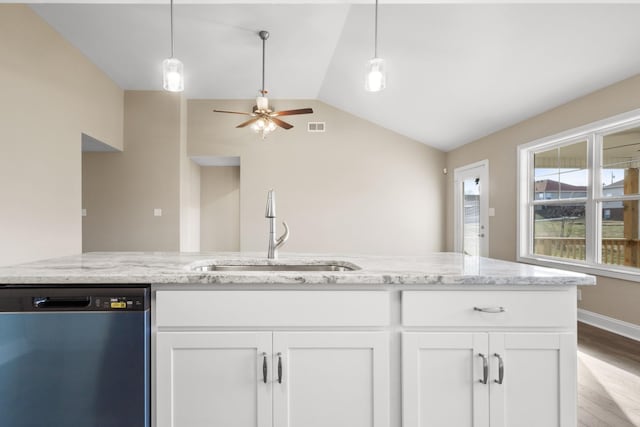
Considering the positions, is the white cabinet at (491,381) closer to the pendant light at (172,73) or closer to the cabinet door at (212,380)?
the cabinet door at (212,380)

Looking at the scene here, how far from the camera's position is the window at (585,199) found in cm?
307

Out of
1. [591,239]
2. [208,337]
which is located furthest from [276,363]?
[591,239]

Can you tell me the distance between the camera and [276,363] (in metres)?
1.20

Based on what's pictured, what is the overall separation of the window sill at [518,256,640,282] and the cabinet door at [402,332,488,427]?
278 cm

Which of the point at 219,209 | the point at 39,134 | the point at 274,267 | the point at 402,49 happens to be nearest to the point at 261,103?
the point at 402,49

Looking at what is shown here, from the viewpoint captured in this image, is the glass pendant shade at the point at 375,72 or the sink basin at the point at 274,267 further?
the glass pendant shade at the point at 375,72

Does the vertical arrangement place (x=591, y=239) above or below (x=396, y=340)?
above

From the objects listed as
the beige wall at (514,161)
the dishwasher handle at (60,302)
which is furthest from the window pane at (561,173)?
the dishwasher handle at (60,302)

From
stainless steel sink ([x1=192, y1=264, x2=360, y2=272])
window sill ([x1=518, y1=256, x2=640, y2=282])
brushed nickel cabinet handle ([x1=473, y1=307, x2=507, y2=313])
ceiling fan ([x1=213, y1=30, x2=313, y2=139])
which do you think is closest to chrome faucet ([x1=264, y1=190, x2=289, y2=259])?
stainless steel sink ([x1=192, y1=264, x2=360, y2=272])

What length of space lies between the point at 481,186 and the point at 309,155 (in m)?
2.77

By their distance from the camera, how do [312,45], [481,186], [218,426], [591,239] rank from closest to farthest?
[218,426]
[591,239]
[312,45]
[481,186]

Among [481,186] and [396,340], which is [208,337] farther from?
[481,186]

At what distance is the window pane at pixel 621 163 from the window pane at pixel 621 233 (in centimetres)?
14

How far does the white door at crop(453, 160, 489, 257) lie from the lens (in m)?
A: 4.95
